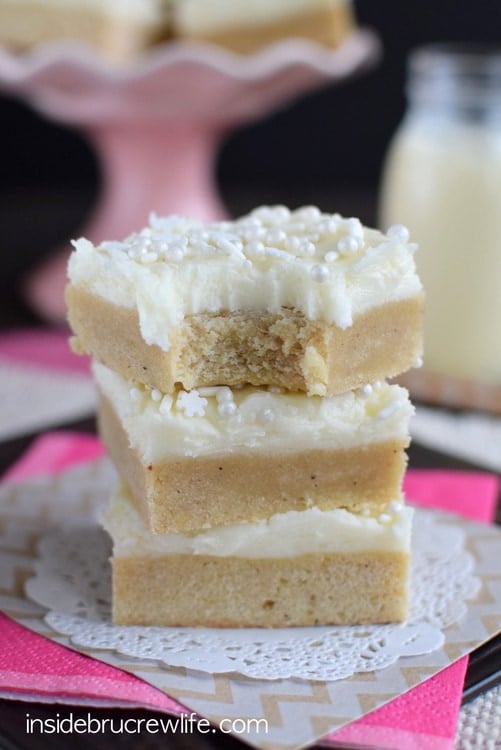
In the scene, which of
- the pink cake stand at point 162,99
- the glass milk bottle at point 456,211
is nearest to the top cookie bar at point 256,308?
the glass milk bottle at point 456,211

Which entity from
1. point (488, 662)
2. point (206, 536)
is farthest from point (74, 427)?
point (488, 662)

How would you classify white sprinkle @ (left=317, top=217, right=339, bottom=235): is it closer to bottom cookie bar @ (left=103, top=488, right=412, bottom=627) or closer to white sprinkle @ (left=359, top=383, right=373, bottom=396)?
white sprinkle @ (left=359, top=383, right=373, bottom=396)

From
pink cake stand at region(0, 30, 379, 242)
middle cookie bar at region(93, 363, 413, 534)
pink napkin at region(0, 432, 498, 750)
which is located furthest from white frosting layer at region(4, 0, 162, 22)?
pink napkin at region(0, 432, 498, 750)

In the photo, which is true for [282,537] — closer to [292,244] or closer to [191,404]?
[191,404]

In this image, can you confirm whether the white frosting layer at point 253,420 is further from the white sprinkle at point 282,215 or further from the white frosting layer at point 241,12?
the white frosting layer at point 241,12

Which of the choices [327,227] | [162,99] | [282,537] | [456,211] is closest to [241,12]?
[162,99]

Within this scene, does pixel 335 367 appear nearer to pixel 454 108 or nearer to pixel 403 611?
pixel 403 611
